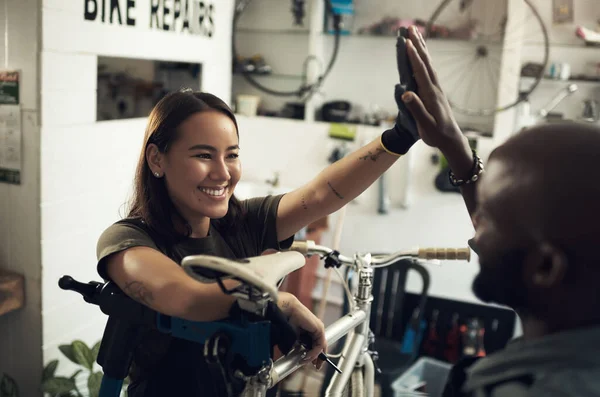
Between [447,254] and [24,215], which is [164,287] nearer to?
[447,254]

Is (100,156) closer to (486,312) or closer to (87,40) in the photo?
(87,40)

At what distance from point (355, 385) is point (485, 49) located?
2356mm

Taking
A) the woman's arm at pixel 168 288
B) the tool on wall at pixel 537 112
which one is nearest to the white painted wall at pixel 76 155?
the woman's arm at pixel 168 288

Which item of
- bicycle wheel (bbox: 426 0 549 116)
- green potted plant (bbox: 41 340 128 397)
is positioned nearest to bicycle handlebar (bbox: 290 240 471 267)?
green potted plant (bbox: 41 340 128 397)

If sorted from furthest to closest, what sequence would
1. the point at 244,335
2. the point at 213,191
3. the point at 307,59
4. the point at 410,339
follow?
the point at 307,59
the point at 410,339
the point at 213,191
the point at 244,335

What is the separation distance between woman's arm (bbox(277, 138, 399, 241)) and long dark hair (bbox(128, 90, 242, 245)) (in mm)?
265

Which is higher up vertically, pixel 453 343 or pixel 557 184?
pixel 557 184

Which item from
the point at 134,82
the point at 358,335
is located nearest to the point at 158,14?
the point at 134,82

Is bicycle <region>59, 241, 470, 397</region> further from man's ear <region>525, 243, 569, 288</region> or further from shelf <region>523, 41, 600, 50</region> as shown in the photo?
shelf <region>523, 41, 600, 50</region>

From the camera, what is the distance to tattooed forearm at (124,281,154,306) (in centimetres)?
109

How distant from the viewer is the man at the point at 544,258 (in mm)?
641

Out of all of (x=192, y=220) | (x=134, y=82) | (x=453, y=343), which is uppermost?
(x=134, y=82)

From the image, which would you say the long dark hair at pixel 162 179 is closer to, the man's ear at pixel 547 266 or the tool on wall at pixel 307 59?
the man's ear at pixel 547 266

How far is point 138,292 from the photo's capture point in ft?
3.63
